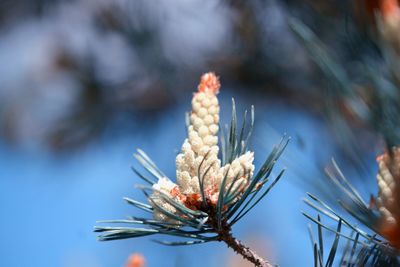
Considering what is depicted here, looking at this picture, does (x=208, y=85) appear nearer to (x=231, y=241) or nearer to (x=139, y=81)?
(x=231, y=241)

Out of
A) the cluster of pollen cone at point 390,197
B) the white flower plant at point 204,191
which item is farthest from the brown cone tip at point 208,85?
the cluster of pollen cone at point 390,197

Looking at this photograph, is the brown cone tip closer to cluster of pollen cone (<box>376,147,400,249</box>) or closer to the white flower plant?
the white flower plant

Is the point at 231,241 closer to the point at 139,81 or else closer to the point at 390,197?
the point at 390,197

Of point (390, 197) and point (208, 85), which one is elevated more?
point (208, 85)

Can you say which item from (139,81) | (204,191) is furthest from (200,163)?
(139,81)

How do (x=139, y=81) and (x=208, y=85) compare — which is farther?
(x=139, y=81)

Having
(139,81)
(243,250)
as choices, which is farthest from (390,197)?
(139,81)

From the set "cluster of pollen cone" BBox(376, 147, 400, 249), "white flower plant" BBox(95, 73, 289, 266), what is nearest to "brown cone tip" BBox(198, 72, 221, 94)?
"white flower plant" BBox(95, 73, 289, 266)

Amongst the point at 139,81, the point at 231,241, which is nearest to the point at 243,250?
the point at 231,241

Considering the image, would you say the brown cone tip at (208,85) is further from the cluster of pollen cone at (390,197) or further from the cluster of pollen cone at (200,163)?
the cluster of pollen cone at (390,197)

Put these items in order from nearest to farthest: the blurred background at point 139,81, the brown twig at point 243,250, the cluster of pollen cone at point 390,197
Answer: the cluster of pollen cone at point 390,197 < the brown twig at point 243,250 < the blurred background at point 139,81
